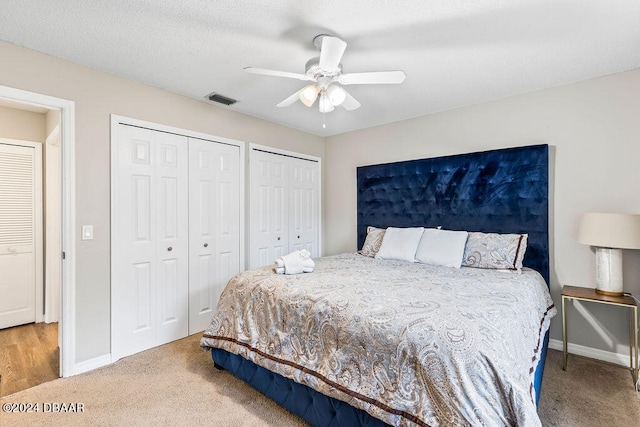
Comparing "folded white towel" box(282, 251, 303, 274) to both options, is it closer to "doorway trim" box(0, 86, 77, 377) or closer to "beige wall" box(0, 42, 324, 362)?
"beige wall" box(0, 42, 324, 362)

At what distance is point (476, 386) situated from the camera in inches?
46.6

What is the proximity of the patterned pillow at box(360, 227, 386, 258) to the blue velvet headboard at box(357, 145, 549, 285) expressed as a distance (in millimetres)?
283

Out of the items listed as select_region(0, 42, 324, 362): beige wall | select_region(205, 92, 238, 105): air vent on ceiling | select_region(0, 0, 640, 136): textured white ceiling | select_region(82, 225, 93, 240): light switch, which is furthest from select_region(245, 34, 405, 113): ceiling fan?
select_region(82, 225, 93, 240): light switch

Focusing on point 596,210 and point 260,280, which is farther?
point 596,210

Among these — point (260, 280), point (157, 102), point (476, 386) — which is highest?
point (157, 102)

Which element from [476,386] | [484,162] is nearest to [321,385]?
[476,386]

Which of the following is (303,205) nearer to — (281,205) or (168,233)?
(281,205)

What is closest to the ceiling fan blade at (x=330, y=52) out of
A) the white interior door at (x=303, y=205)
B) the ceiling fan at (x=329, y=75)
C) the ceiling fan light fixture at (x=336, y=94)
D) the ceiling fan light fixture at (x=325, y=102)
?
the ceiling fan at (x=329, y=75)

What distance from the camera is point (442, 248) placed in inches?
114

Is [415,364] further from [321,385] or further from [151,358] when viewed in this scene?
[151,358]

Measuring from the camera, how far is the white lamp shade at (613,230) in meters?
2.23

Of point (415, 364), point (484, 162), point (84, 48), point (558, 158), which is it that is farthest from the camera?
point (484, 162)

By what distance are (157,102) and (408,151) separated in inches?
108

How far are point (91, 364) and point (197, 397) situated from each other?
41.1 inches
